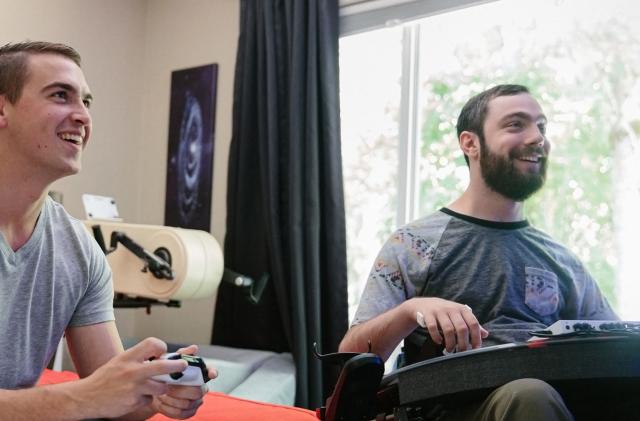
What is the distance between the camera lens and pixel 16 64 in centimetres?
123

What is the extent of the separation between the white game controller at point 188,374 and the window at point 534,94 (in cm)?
141

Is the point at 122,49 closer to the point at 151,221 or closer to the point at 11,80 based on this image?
the point at 151,221

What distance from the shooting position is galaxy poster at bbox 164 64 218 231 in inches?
115

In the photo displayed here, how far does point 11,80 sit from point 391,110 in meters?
1.65

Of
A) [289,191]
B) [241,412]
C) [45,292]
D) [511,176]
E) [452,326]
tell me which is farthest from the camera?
[289,191]

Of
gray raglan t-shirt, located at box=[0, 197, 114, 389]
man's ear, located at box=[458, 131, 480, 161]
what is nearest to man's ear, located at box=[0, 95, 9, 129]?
gray raglan t-shirt, located at box=[0, 197, 114, 389]

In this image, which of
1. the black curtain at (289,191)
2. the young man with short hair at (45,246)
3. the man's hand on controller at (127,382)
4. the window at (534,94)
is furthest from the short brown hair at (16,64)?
the window at (534,94)

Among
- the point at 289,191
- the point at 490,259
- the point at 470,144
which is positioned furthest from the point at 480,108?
the point at 289,191

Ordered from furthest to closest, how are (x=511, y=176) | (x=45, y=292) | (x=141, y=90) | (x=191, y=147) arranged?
(x=141, y=90), (x=191, y=147), (x=511, y=176), (x=45, y=292)

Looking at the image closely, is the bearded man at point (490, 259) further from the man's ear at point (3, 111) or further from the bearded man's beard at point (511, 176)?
the man's ear at point (3, 111)

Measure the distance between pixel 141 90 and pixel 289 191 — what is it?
1159mm

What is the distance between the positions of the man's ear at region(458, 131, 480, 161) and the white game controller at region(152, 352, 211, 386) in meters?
0.85

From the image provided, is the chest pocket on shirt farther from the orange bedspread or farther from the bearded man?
the orange bedspread

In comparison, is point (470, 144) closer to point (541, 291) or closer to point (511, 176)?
point (511, 176)
